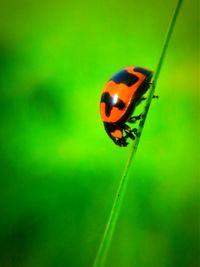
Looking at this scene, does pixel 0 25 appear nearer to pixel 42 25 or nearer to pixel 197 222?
pixel 42 25

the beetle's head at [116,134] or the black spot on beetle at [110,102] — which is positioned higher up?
the black spot on beetle at [110,102]

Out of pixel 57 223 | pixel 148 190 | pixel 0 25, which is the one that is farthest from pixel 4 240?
pixel 0 25

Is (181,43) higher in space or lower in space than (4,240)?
higher
